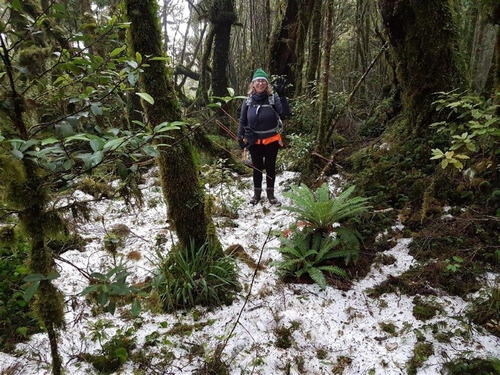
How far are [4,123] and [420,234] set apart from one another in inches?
166

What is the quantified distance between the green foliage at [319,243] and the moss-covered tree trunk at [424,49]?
2265 mm

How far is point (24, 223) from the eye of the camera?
1.74 m

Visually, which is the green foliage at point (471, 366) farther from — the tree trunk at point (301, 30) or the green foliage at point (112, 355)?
the tree trunk at point (301, 30)

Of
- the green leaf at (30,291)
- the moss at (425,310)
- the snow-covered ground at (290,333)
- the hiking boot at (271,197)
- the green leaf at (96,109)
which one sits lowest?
the snow-covered ground at (290,333)

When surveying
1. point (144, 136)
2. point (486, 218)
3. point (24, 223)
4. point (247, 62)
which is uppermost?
point (247, 62)

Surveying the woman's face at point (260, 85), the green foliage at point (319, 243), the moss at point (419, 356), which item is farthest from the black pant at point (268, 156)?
the moss at point (419, 356)

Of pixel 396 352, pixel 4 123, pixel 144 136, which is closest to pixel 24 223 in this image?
pixel 4 123

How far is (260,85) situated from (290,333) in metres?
4.11

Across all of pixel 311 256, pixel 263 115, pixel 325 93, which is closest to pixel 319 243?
pixel 311 256

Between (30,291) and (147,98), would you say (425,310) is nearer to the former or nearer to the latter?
(147,98)

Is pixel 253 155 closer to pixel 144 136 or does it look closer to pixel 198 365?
pixel 198 365

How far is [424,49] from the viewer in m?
4.85

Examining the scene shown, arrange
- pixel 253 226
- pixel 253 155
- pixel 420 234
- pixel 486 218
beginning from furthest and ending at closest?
pixel 253 155
pixel 253 226
pixel 420 234
pixel 486 218

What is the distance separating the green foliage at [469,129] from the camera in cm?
269
